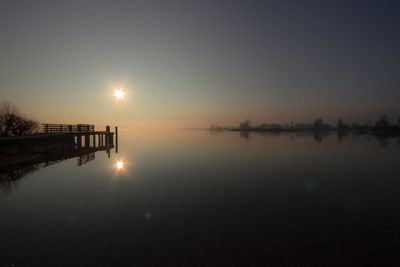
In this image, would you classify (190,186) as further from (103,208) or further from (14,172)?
(14,172)

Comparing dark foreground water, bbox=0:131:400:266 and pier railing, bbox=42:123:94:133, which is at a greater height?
pier railing, bbox=42:123:94:133

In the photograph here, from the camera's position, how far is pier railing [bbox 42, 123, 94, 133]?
3566 cm

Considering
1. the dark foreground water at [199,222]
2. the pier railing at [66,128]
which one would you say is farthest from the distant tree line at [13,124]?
the dark foreground water at [199,222]

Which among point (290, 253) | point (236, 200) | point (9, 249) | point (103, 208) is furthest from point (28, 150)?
point (290, 253)

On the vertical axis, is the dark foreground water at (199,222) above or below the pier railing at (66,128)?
below

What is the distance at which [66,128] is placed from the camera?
40.4 metres

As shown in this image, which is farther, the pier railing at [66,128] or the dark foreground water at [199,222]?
the pier railing at [66,128]

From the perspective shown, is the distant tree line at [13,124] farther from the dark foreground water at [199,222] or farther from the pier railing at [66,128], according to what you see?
the dark foreground water at [199,222]

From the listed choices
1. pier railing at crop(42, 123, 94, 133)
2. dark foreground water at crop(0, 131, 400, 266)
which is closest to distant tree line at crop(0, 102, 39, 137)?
pier railing at crop(42, 123, 94, 133)

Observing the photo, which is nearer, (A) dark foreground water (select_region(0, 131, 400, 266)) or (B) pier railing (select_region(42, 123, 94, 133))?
(A) dark foreground water (select_region(0, 131, 400, 266))

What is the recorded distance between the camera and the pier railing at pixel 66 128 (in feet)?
117

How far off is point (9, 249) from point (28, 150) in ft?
94.8

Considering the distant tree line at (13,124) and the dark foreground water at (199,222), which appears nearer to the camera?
the dark foreground water at (199,222)

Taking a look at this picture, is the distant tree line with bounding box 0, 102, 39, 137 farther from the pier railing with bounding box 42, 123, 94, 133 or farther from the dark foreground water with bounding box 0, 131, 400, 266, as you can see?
the dark foreground water with bounding box 0, 131, 400, 266
